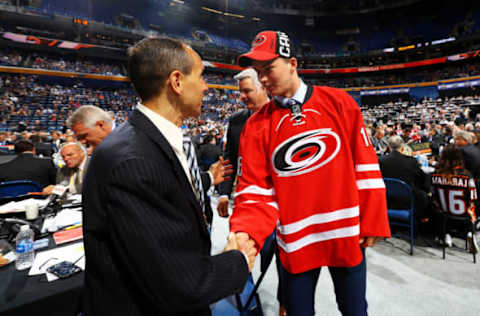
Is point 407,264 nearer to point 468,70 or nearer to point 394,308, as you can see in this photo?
point 394,308

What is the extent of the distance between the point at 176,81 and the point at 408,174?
3289 mm

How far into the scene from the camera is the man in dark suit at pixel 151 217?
1.99 ft

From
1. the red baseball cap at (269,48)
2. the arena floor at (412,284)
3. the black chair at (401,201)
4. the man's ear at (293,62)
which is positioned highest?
the red baseball cap at (269,48)

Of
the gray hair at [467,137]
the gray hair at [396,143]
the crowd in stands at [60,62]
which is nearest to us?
the gray hair at [396,143]

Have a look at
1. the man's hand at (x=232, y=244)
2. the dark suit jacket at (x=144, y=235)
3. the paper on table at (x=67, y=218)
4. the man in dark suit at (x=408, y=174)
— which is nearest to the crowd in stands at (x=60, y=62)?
the paper on table at (x=67, y=218)

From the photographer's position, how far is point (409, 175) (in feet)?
10.1

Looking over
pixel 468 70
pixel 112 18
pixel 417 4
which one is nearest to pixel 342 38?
pixel 417 4

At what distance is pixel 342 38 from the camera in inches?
1393

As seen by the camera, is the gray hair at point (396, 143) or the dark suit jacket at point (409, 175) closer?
the dark suit jacket at point (409, 175)

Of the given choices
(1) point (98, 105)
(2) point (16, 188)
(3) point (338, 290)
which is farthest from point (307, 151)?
(1) point (98, 105)

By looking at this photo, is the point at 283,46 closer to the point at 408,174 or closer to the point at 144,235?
the point at 144,235

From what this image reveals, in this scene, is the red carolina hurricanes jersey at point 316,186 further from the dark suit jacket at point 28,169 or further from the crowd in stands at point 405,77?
the crowd in stands at point 405,77

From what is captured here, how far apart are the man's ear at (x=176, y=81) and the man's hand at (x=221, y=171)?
4.17 ft

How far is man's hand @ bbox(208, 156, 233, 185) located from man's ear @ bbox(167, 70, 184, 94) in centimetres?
127
